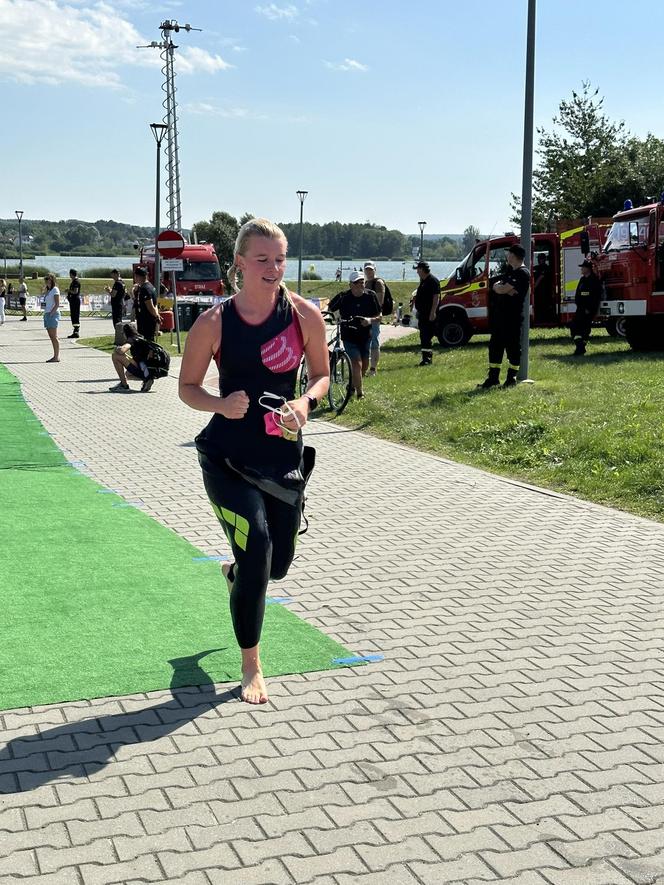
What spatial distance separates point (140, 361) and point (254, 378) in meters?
14.1

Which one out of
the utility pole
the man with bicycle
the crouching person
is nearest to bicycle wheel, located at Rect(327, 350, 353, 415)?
the man with bicycle

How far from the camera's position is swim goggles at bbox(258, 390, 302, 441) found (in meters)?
4.54

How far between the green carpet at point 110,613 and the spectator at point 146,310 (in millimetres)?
8798

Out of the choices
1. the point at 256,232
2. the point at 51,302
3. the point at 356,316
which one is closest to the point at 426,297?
the point at 356,316

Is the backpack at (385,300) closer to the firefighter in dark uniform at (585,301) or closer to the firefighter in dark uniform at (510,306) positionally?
the firefighter in dark uniform at (510,306)

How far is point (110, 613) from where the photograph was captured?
19.8 ft

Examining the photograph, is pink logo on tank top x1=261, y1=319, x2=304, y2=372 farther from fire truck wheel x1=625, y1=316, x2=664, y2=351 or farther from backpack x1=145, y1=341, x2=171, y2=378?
fire truck wheel x1=625, y1=316, x2=664, y2=351

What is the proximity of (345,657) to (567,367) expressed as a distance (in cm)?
1412

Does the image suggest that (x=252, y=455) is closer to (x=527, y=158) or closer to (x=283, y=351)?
(x=283, y=351)

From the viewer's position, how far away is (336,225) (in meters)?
124

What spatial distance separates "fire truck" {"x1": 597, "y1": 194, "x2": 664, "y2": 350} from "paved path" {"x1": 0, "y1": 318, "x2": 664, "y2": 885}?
15.3m

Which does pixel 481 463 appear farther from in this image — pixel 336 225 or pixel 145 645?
pixel 336 225

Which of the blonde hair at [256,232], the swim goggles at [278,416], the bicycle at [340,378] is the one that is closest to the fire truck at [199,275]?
the bicycle at [340,378]

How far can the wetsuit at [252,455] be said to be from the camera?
4609 mm
